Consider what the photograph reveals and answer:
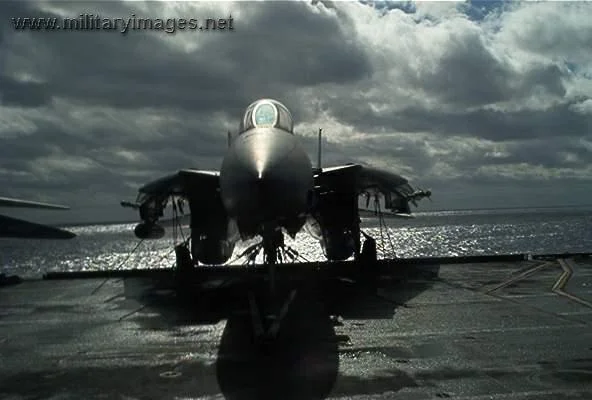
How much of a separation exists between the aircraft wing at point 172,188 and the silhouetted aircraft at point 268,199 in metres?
0.03

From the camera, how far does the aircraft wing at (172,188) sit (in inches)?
615

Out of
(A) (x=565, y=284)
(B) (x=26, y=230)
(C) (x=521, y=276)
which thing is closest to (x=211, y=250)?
(B) (x=26, y=230)

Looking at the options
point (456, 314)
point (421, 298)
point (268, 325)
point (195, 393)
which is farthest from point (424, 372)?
point (421, 298)

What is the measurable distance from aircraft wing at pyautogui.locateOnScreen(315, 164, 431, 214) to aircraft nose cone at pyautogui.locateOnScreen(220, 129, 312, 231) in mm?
4404

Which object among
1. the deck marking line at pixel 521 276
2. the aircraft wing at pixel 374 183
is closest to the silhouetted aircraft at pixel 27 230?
the aircraft wing at pixel 374 183

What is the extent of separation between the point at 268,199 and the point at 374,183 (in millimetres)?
9812

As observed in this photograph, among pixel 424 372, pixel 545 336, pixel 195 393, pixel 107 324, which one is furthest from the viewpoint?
pixel 107 324

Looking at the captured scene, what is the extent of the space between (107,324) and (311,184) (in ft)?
19.0

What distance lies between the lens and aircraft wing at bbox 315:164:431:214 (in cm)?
1596

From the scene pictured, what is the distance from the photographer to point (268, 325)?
1141 cm

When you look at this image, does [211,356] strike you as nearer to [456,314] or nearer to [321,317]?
[321,317]

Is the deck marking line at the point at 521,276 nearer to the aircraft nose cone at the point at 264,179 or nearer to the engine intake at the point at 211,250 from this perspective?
the engine intake at the point at 211,250

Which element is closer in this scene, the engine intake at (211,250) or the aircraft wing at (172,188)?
the aircraft wing at (172,188)

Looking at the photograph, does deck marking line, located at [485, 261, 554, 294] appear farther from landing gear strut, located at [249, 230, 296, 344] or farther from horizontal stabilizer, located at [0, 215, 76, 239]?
horizontal stabilizer, located at [0, 215, 76, 239]
